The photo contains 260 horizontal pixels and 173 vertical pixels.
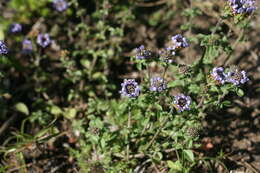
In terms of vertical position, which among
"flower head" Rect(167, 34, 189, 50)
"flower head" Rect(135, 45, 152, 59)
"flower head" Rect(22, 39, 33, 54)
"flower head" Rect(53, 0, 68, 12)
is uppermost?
"flower head" Rect(53, 0, 68, 12)

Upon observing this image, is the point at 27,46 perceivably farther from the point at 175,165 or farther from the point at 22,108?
the point at 175,165

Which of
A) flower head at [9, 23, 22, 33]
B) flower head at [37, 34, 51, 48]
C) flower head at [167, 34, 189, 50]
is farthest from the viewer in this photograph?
flower head at [9, 23, 22, 33]

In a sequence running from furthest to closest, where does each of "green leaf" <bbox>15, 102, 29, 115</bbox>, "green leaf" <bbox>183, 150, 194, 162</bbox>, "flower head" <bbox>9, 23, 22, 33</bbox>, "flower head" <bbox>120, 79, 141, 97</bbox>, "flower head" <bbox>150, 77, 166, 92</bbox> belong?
"flower head" <bbox>9, 23, 22, 33</bbox> < "green leaf" <bbox>15, 102, 29, 115</bbox> < "green leaf" <bbox>183, 150, 194, 162</bbox> < "flower head" <bbox>150, 77, 166, 92</bbox> < "flower head" <bbox>120, 79, 141, 97</bbox>

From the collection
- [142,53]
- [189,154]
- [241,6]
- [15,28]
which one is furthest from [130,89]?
[15,28]

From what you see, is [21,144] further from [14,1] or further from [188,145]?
[14,1]

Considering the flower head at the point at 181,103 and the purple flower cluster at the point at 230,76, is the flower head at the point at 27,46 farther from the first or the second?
the purple flower cluster at the point at 230,76

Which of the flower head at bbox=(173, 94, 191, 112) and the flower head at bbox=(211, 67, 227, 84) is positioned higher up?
the flower head at bbox=(211, 67, 227, 84)

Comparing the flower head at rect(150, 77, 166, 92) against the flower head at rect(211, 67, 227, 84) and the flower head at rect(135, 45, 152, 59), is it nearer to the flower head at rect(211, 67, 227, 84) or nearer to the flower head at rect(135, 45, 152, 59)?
the flower head at rect(135, 45, 152, 59)

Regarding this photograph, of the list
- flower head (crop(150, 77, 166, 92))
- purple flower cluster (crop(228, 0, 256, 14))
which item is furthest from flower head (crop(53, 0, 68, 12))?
purple flower cluster (crop(228, 0, 256, 14))

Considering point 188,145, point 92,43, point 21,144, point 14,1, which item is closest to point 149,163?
point 188,145
